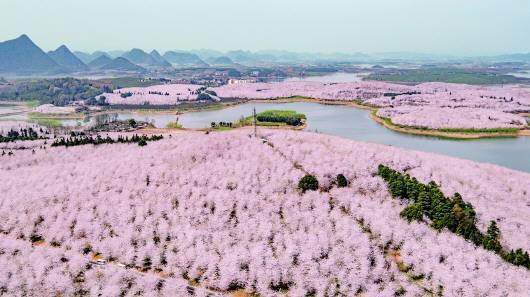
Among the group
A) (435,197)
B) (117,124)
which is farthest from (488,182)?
(117,124)

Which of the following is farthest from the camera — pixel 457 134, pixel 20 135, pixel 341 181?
pixel 457 134

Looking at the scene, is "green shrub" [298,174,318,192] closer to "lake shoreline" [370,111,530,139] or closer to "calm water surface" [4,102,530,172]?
"calm water surface" [4,102,530,172]

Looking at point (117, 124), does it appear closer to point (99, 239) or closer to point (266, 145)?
point (266, 145)

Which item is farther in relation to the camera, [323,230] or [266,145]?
[266,145]

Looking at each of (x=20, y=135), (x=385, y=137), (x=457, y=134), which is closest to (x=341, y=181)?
(x=385, y=137)

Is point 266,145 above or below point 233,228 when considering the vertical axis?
above

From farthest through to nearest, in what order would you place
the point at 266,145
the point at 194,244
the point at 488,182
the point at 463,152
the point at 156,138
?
the point at 463,152
the point at 156,138
the point at 266,145
the point at 488,182
the point at 194,244

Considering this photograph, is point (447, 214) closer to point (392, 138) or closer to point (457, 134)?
point (392, 138)
